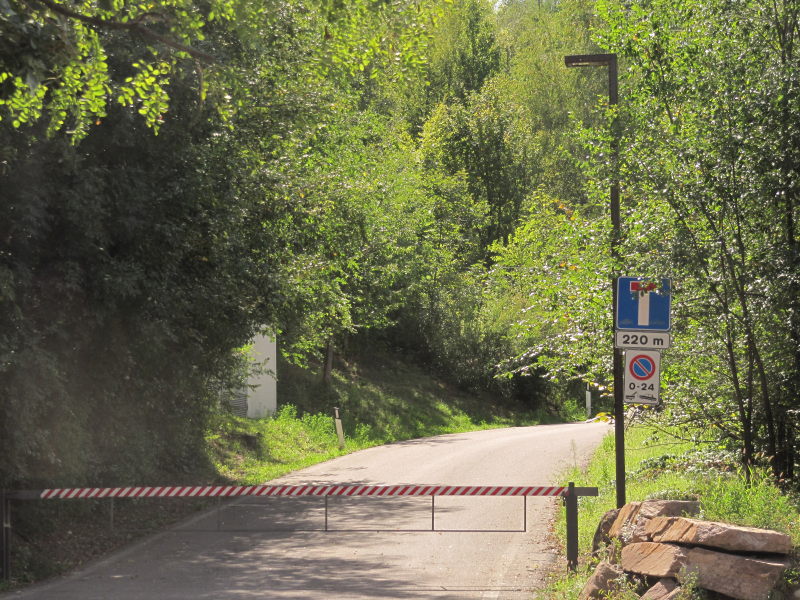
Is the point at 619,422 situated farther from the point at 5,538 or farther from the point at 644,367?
the point at 5,538

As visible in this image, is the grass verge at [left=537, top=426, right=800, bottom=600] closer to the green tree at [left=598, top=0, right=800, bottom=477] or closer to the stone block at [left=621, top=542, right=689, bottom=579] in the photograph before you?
the stone block at [left=621, top=542, right=689, bottom=579]

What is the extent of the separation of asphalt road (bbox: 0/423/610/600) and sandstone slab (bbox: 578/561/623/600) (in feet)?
3.61

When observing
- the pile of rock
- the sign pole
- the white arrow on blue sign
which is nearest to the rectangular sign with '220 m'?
A: the white arrow on blue sign

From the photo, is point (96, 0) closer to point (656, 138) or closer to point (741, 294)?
point (656, 138)

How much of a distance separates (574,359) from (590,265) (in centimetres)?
172

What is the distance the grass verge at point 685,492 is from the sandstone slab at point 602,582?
527 millimetres

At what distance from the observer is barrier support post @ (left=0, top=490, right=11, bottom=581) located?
A: 10.6 meters

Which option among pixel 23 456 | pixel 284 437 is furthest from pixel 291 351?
pixel 23 456

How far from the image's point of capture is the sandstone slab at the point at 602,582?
867cm

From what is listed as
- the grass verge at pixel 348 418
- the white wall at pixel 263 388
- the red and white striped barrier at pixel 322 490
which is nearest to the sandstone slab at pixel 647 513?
the red and white striped barrier at pixel 322 490

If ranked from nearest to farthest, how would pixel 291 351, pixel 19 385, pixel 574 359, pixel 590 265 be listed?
pixel 19 385
pixel 590 265
pixel 574 359
pixel 291 351

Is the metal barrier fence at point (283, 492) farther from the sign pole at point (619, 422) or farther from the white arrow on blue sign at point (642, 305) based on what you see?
the white arrow on blue sign at point (642, 305)

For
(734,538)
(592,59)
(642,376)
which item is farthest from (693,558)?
(592,59)

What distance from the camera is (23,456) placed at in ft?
37.8
